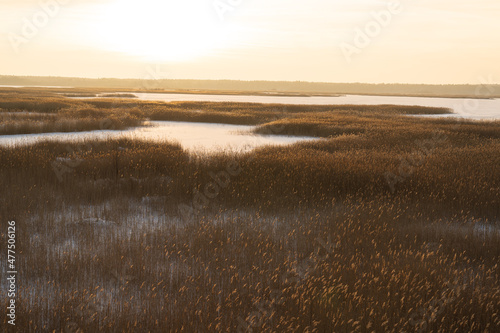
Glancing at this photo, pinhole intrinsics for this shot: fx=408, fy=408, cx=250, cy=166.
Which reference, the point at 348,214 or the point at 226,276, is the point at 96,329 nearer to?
the point at 226,276

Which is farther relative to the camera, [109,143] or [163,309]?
[109,143]

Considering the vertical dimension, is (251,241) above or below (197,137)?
below

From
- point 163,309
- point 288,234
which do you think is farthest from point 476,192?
point 163,309

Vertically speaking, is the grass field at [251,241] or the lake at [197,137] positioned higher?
the lake at [197,137]

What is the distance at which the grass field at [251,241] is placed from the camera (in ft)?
14.3

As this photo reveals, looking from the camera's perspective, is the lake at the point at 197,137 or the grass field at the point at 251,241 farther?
the lake at the point at 197,137

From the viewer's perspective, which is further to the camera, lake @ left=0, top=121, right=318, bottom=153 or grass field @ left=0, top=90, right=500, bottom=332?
lake @ left=0, top=121, right=318, bottom=153

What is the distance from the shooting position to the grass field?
436 cm

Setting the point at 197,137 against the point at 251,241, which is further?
the point at 197,137

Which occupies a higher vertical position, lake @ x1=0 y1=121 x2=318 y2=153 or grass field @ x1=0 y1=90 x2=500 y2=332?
lake @ x1=0 y1=121 x2=318 y2=153

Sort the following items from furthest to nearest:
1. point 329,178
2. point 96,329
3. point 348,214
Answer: point 329,178 < point 348,214 < point 96,329

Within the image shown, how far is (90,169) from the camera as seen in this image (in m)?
10.9

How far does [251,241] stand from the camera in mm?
6414

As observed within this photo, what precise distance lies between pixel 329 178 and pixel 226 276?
5.74 m
